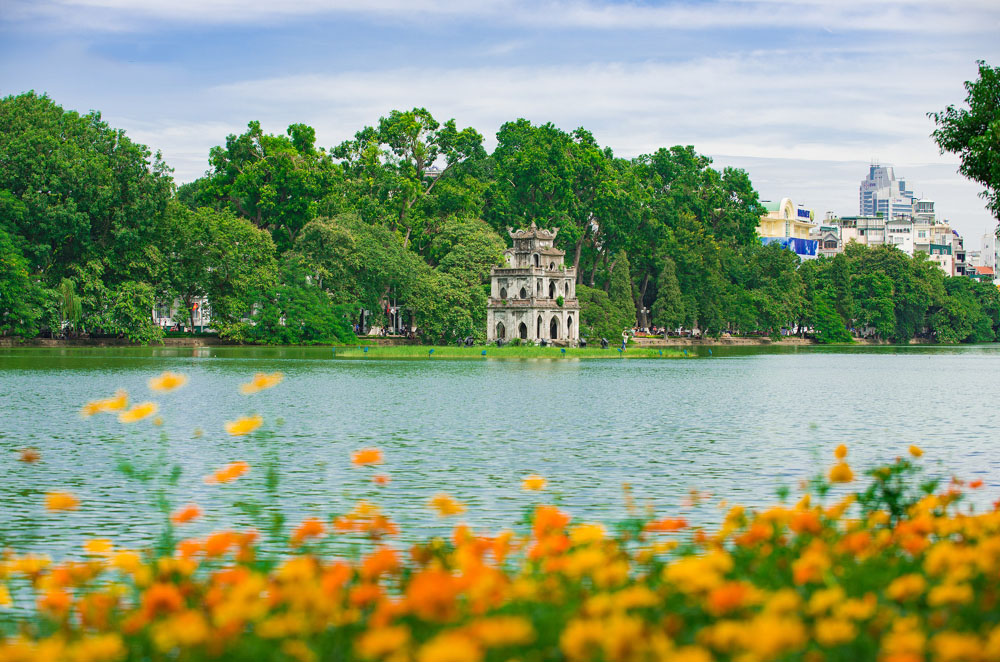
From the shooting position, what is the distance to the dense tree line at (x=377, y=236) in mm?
71500

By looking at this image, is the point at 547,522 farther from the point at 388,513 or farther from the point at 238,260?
the point at 238,260

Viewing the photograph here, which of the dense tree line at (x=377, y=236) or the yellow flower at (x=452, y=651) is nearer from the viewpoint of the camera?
the yellow flower at (x=452, y=651)

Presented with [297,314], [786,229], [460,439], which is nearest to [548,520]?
[460,439]

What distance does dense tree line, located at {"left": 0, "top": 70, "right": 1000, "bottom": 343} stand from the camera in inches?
2815

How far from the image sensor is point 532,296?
77.9 meters

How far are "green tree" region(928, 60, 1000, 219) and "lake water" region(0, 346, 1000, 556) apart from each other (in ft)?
17.3

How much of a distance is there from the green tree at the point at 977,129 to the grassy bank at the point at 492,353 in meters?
47.8

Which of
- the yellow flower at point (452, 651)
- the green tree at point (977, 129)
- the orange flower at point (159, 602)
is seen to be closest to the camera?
the yellow flower at point (452, 651)

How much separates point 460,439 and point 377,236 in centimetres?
6132

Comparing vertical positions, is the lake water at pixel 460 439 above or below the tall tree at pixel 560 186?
below

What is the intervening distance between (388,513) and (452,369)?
41504 mm

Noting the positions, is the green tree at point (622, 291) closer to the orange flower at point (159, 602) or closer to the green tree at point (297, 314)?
the green tree at point (297, 314)

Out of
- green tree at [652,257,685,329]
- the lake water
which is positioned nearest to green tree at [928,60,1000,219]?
the lake water

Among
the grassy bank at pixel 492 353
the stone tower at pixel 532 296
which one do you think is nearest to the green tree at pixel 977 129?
the grassy bank at pixel 492 353
